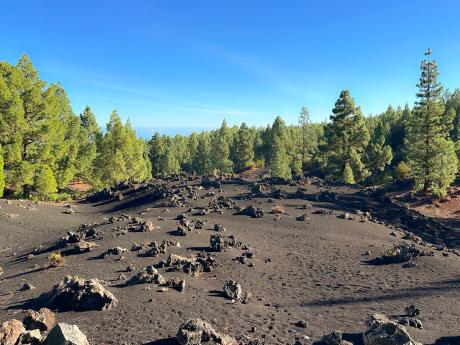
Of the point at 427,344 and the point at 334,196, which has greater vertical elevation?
the point at 334,196

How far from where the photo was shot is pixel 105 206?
136 ft

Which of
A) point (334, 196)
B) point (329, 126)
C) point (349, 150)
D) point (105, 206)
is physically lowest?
point (105, 206)

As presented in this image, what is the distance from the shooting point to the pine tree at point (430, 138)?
51594 millimetres

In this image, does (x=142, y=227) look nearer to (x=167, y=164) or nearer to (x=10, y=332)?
(x=10, y=332)

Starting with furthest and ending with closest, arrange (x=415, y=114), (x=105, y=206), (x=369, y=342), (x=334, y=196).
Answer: (x=415, y=114) → (x=105, y=206) → (x=334, y=196) → (x=369, y=342)

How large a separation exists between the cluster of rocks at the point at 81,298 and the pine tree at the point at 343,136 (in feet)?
165

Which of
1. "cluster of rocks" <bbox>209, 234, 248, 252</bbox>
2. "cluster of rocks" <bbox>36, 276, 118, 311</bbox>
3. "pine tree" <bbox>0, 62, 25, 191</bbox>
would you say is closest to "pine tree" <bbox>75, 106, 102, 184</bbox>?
"pine tree" <bbox>0, 62, 25, 191</bbox>

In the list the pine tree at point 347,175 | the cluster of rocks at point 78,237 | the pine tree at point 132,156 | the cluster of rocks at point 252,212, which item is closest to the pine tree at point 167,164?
the pine tree at point 132,156

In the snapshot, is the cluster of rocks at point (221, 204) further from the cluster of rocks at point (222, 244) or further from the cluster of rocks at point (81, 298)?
the cluster of rocks at point (81, 298)

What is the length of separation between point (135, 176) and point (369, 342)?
53671 mm

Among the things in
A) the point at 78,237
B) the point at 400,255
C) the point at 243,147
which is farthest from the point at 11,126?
the point at 243,147

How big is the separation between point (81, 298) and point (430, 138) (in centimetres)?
5336

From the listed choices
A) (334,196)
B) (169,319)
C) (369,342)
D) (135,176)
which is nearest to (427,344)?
(369,342)

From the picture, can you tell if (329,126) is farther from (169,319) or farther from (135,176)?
(169,319)
